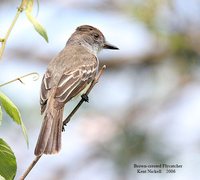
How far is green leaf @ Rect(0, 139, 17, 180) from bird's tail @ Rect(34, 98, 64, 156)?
61 cm

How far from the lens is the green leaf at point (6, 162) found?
2451 millimetres

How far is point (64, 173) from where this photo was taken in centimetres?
912

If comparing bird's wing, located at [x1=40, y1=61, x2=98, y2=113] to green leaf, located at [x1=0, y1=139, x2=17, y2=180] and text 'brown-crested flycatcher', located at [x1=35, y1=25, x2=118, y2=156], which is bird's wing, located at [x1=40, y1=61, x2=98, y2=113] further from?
green leaf, located at [x1=0, y1=139, x2=17, y2=180]

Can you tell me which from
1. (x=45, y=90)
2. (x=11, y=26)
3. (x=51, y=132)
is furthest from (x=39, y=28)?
(x=45, y=90)

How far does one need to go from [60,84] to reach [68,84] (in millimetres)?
76

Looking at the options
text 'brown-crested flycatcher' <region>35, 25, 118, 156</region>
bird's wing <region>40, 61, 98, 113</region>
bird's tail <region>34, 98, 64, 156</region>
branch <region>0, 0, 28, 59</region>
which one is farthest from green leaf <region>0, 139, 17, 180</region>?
bird's wing <region>40, 61, 98, 113</region>

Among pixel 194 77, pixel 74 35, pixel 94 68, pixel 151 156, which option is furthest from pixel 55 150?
pixel 194 77

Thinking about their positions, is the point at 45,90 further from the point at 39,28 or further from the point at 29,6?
the point at 39,28

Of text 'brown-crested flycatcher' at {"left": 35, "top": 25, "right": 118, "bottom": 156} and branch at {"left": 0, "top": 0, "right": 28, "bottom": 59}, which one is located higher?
branch at {"left": 0, "top": 0, "right": 28, "bottom": 59}

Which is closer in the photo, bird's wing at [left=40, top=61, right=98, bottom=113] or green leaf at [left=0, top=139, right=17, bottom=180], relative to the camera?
green leaf at [left=0, top=139, right=17, bottom=180]

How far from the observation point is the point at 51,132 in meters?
4.04

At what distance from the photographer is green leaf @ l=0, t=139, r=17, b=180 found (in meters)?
2.45

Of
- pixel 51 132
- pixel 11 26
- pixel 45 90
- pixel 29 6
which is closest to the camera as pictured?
pixel 11 26

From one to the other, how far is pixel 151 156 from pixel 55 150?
4425mm
